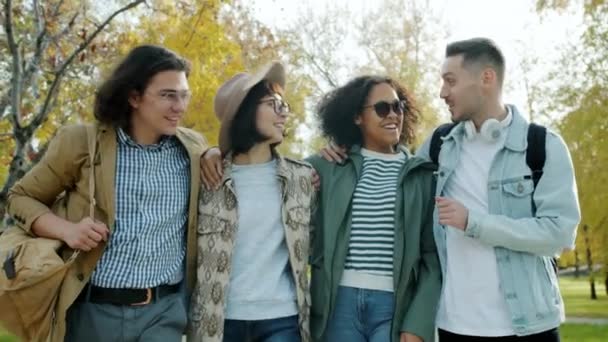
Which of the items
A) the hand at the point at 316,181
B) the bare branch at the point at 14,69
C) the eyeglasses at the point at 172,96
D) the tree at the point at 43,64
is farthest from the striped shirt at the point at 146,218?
the bare branch at the point at 14,69

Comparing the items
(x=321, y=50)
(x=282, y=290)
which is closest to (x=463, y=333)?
(x=282, y=290)

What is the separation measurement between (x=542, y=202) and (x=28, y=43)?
8313 millimetres

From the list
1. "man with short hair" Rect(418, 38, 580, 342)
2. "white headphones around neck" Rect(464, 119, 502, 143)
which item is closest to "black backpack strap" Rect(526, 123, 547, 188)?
"man with short hair" Rect(418, 38, 580, 342)

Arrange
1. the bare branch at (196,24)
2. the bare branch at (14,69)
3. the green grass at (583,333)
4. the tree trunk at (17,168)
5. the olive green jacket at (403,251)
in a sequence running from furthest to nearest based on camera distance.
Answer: the green grass at (583,333) < the bare branch at (196,24) < the bare branch at (14,69) < the tree trunk at (17,168) < the olive green jacket at (403,251)

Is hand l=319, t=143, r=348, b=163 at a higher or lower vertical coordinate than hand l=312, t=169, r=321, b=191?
higher

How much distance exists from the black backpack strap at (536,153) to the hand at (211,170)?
163 cm

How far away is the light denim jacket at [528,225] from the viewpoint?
3.67 m

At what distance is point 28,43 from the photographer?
1023cm

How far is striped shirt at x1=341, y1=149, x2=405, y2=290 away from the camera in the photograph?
414 cm

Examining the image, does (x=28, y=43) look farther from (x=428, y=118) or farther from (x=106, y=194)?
(x=428, y=118)

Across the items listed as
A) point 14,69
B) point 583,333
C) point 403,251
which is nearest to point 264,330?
point 403,251

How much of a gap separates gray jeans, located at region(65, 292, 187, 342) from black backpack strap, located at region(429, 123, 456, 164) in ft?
5.57

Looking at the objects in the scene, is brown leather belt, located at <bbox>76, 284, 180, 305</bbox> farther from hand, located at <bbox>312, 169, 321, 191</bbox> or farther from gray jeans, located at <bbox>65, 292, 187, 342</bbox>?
hand, located at <bbox>312, 169, 321, 191</bbox>

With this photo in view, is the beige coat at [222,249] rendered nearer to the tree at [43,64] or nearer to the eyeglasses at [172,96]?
the eyeglasses at [172,96]
